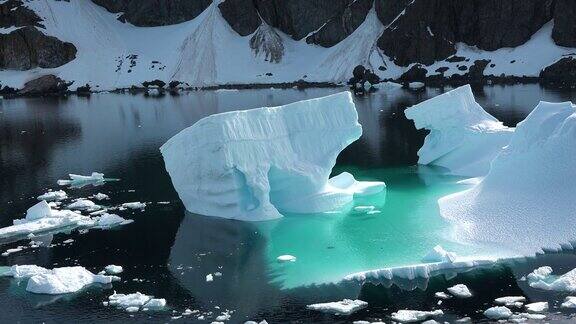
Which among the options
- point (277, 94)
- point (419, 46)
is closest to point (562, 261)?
point (277, 94)

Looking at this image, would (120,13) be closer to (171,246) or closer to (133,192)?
(133,192)

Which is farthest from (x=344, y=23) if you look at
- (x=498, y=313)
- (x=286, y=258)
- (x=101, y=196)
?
(x=498, y=313)

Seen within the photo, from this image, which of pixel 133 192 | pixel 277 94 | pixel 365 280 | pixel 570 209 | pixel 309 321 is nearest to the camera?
pixel 309 321

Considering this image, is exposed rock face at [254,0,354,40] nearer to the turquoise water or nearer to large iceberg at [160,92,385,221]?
the turquoise water

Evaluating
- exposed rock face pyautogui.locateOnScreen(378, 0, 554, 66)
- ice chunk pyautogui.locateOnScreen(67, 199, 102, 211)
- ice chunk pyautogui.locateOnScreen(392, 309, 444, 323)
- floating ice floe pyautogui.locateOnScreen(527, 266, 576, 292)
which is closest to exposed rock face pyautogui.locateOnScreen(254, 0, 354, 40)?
exposed rock face pyautogui.locateOnScreen(378, 0, 554, 66)

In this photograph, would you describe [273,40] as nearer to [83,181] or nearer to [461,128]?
[461,128]

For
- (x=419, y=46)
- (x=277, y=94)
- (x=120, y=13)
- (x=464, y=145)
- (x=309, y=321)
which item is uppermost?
(x=120, y=13)

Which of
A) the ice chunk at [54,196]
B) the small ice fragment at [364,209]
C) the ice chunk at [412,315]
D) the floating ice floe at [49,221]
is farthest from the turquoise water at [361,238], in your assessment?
the ice chunk at [54,196]
